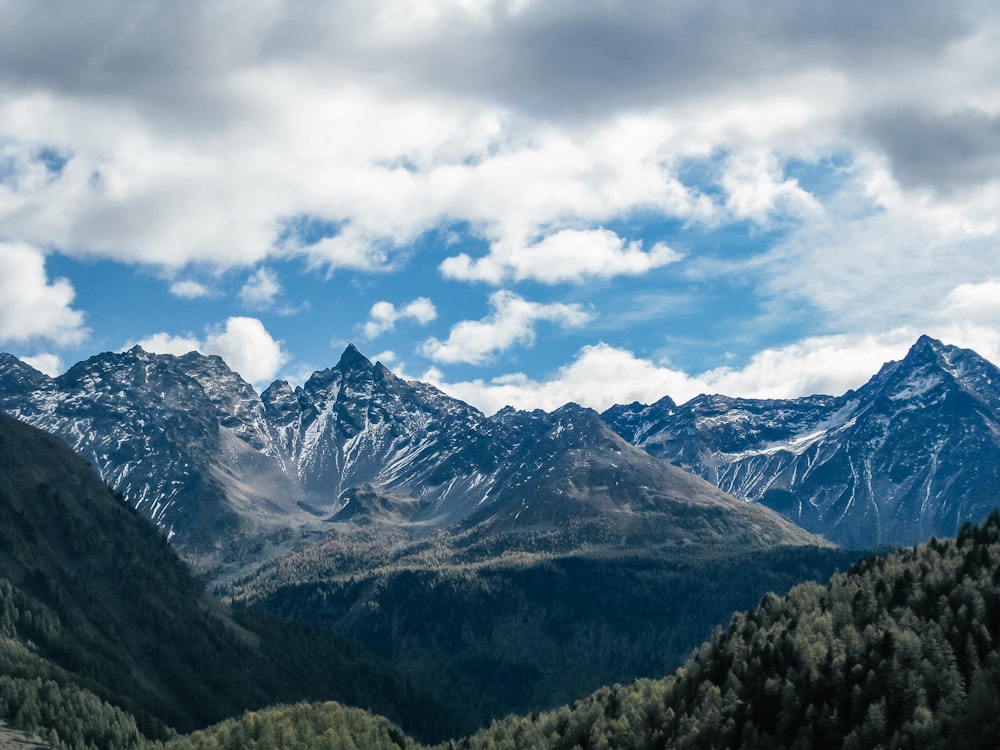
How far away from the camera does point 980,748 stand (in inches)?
7800
